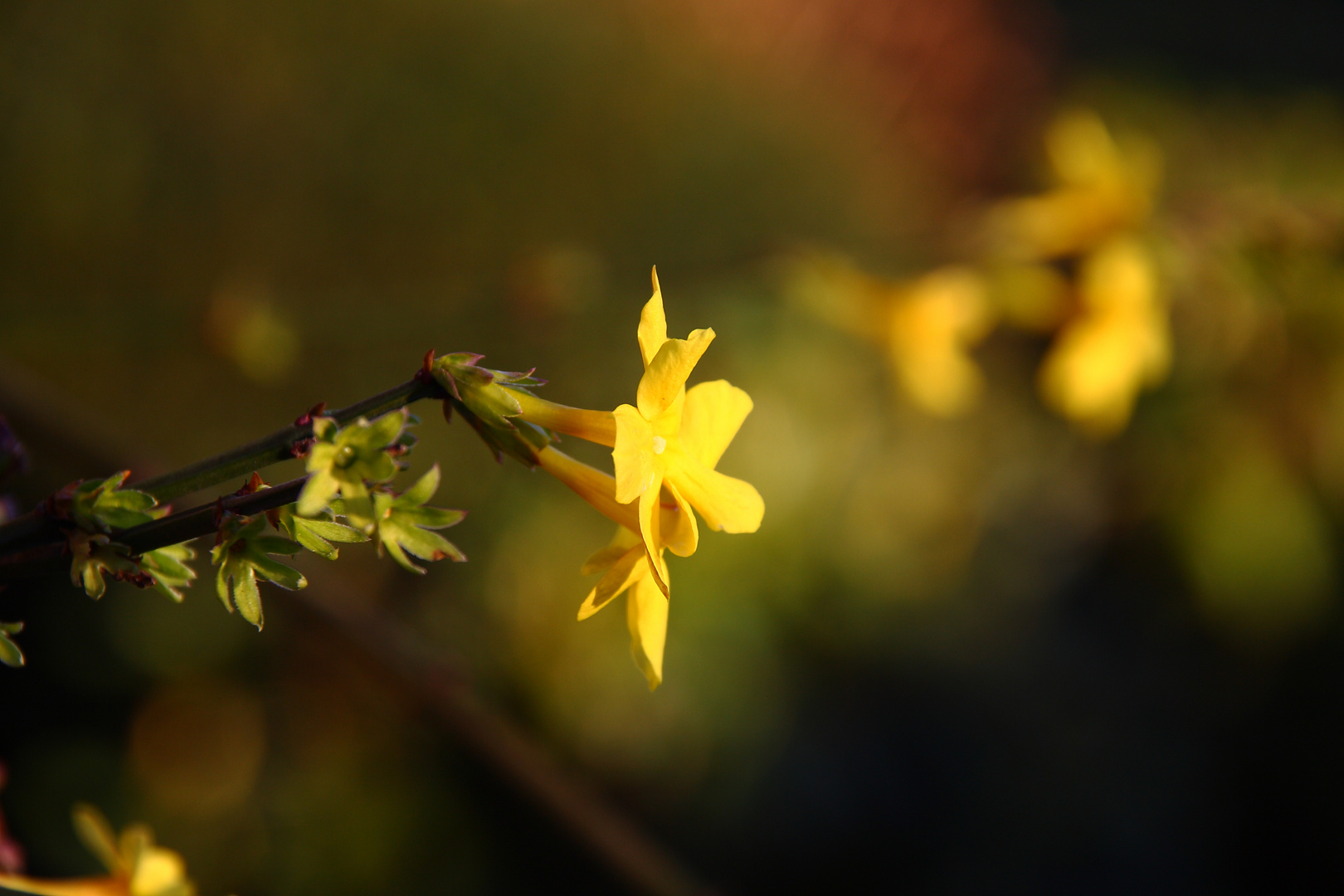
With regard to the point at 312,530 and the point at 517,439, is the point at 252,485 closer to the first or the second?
the point at 312,530

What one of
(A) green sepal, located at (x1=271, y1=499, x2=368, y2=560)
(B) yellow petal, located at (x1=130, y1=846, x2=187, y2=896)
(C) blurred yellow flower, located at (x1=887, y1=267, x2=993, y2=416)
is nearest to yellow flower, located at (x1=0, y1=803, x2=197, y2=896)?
(B) yellow petal, located at (x1=130, y1=846, x2=187, y2=896)

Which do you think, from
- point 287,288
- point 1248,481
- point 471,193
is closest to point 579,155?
point 471,193

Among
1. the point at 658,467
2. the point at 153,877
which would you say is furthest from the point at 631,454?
the point at 153,877

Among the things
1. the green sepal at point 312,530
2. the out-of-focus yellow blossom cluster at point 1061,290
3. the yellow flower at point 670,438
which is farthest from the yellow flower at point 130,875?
the out-of-focus yellow blossom cluster at point 1061,290

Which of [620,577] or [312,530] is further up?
[620,577]

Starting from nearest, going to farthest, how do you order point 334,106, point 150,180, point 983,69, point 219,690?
point 219,690 → point 150,180 → point 334,106 → point 983,69

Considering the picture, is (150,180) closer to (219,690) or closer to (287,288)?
(287,288)
